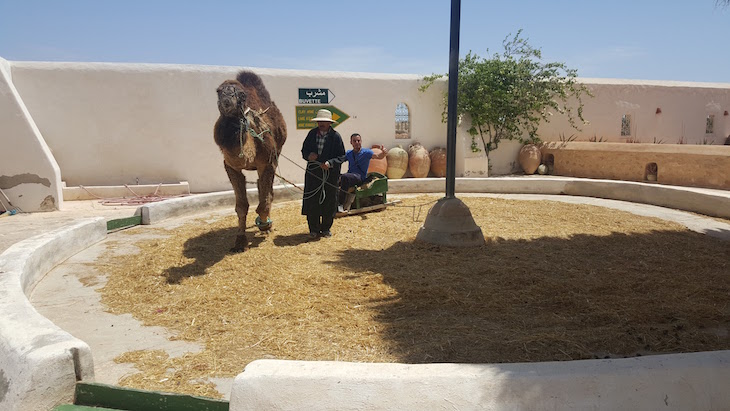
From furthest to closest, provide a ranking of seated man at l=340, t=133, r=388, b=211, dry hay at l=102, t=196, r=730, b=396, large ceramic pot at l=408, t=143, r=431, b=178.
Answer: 1. large ceramic pot at l=408, t=143, r=431, b=178
2. seated man at l=340, t=133, r=388, b=211
3. dry hay at l=102, t=196, r=730, b=396

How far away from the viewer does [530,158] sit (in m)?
15.0

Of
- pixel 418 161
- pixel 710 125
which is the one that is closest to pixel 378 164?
pixel 418 161

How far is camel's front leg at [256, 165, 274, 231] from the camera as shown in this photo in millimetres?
6688

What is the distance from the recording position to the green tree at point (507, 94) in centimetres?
1435

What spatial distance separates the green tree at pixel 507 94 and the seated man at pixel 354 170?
6.32 meters

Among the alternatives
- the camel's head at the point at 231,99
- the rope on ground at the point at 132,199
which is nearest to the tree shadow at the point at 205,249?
the camel's head at the point at 231,99

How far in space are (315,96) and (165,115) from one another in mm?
3845

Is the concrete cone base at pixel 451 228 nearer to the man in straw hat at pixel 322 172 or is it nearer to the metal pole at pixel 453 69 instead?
the metal pole at pixel 453 69

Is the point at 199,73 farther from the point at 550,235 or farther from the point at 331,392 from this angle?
the point at 331,392

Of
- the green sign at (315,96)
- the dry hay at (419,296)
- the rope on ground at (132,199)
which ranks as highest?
the green sign at (315,96)

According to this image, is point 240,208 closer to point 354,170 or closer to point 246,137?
point 246,137

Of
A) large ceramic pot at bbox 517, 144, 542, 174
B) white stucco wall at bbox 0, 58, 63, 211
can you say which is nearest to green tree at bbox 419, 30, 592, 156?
large ceramic pot at bbox 517, 144, 542, 174

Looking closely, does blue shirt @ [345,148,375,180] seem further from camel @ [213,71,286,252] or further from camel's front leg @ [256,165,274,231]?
camel's front leg @ [256,165,274,231]

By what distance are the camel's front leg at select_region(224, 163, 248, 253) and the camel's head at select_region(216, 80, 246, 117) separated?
0.97m
